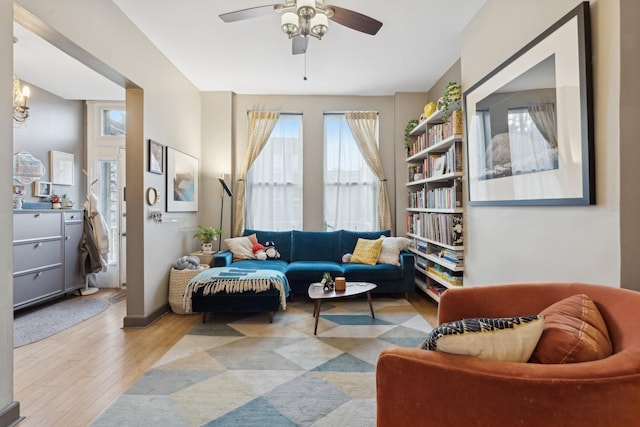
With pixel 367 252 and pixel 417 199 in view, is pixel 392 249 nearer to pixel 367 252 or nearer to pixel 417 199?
pixel 367 252

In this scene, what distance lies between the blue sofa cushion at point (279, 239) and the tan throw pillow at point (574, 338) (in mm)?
3584

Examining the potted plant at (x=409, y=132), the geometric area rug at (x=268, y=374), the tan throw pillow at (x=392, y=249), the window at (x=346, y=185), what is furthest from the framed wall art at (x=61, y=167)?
the potted plant at (x=409, y=132)

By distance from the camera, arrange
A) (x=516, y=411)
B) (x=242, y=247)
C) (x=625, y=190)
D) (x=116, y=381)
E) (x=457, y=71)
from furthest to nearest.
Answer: (x=242, y=247)
(x=457, y=71)
(x=116, y=381)
(x=625, y=190)
(x=516, y=411)

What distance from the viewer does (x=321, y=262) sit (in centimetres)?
432

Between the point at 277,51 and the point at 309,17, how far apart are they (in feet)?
4.63

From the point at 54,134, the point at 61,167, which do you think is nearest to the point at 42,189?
the point at 61,167

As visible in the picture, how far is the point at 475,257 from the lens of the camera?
9.08 ft

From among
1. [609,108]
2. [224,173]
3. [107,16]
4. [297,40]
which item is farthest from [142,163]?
[609,108]

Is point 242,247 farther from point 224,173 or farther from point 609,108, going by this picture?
point 609,108

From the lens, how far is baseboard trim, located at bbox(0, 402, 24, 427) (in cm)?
165

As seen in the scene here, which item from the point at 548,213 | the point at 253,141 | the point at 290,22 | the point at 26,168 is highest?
the point at 290,22

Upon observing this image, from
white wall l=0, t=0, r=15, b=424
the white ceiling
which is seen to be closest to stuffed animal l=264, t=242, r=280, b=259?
the white ceiling

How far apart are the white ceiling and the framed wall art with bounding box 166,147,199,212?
42.6 inches

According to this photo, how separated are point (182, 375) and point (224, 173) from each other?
3056 millimetres
